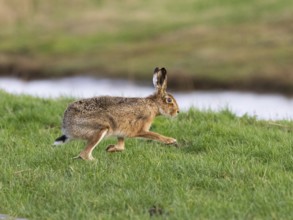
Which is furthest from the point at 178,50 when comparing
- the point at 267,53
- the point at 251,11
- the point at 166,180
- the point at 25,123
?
the point at 166,180

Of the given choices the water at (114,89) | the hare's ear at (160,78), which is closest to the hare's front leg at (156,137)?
the hare's ear at (160,78)

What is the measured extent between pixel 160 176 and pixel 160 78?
6.59ft

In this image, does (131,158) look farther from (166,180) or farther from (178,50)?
(178,50)

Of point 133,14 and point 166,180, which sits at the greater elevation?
point 133,14

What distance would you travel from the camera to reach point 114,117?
9297 millimetres

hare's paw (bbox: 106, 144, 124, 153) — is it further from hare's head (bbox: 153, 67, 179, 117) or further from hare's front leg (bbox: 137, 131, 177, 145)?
hare's head (bbox: 153, 67, 179, 117)

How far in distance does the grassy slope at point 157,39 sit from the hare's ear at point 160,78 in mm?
26079

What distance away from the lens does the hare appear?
29.8 feet

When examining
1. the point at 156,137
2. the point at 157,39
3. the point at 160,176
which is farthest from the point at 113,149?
the point at 157,39

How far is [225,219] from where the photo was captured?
22.5 feet

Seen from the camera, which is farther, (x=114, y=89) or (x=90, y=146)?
(x=114, y=89)

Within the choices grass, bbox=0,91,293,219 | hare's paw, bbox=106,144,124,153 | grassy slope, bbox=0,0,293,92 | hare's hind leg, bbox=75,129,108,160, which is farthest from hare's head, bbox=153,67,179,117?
grassy slope, bbox=0,0,293,92

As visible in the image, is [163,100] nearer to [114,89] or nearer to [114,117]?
[114,117]

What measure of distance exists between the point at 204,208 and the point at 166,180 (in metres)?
1.10
